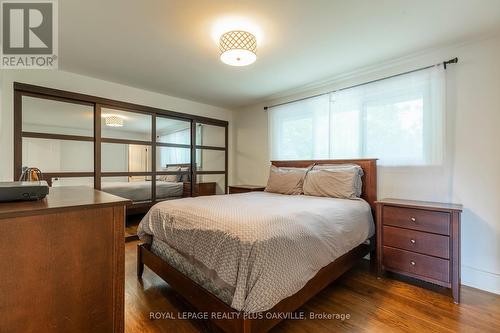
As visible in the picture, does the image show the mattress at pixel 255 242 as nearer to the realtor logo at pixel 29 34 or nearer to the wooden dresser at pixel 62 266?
the wooden dresser at pixel 62 266

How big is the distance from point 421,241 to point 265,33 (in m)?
2.28

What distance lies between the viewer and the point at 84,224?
86cm

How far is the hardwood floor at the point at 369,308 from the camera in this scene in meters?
1.56

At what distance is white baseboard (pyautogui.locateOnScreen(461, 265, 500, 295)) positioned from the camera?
203cm

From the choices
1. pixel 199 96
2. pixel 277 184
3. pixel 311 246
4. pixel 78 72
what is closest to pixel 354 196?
pixel 277 184

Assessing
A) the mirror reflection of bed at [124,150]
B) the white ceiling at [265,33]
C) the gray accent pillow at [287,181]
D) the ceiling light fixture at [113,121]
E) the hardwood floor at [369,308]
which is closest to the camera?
the hardwood floor at [369,308]

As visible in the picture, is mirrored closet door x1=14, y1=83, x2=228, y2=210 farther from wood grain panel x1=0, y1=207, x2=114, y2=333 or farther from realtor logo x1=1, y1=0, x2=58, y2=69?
wood grain panel x1=0, y1=207, x2=114, y2=333

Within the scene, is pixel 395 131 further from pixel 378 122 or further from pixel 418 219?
pixel 418 219

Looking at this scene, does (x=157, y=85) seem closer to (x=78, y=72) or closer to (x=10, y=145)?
(x=78, y=72)

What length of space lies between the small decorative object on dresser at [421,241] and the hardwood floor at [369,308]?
15 cm

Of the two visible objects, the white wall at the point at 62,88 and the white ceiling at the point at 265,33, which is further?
the white wall at the point at 62,88

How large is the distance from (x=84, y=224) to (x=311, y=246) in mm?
1272

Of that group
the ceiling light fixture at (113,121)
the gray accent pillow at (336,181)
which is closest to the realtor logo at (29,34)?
the ceiling light fixture at (113,121)

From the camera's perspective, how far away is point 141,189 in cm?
359
